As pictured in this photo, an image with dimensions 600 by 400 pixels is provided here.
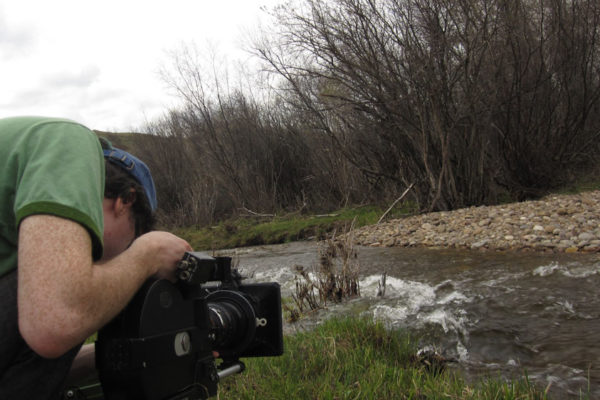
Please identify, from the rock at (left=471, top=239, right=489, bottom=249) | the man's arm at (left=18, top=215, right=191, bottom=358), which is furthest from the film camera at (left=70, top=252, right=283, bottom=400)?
the rock at (left=471, top=239, right=489, bottom=249)

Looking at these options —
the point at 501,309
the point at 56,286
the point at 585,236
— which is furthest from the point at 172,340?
the point at 585,236

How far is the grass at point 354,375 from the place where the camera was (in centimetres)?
240

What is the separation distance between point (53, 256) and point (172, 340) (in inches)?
17.8

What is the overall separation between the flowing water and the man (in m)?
2.29

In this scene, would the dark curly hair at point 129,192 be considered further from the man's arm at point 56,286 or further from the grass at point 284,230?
the grass at point 284,230

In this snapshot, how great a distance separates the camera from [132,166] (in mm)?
1784

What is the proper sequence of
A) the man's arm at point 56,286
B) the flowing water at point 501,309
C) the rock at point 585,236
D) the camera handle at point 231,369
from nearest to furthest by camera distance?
the man's arm at point 56,286 → the camera handle at point 231,369 → the flowing water at point 501,309 → the rock at point 585,236

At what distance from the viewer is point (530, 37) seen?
1072 centimetres

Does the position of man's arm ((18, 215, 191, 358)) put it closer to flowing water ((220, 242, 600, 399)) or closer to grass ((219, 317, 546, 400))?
grass ((219, 317, 546, 400))

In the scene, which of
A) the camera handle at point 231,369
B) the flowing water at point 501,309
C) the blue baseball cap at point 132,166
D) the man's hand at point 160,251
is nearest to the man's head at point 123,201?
the blue baseball cap at point 132,166

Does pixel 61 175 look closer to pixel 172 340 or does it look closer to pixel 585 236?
pixel 172 340

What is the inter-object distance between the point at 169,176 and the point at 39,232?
23.7 meters

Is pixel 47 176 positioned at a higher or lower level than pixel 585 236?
higher

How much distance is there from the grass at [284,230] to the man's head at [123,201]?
10.2 m
